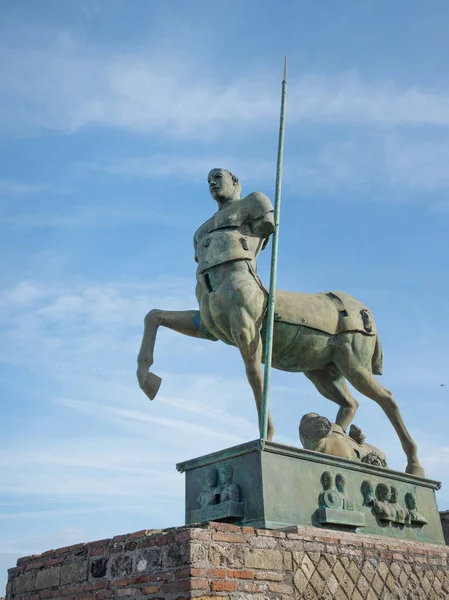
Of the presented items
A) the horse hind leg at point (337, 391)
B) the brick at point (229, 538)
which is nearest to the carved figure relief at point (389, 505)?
the horse hind leg at point (337, 391)

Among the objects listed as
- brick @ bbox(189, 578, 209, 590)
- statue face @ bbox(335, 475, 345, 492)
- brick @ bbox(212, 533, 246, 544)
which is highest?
statue face @ bbox(335, 475, 345, 492)

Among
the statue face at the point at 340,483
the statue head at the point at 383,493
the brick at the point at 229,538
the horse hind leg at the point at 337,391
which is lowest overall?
Answer: the brick at the point at 229,538

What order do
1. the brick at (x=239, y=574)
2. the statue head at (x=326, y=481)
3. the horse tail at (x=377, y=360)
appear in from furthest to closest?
the horse tail at (x=377, y=360) → the statue head at (x=326, y=481) → the brick at (x=239, y=574)

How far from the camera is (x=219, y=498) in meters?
6.28

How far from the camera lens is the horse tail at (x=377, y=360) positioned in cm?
857

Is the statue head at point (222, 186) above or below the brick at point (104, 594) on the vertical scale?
above

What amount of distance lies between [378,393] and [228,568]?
348cm

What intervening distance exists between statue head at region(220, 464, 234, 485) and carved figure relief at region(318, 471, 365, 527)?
0.84 m

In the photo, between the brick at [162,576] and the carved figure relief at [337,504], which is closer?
the brick at [162,576]

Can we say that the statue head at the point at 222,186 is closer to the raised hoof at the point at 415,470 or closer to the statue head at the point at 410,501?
the raised hoof at the point at 415,470

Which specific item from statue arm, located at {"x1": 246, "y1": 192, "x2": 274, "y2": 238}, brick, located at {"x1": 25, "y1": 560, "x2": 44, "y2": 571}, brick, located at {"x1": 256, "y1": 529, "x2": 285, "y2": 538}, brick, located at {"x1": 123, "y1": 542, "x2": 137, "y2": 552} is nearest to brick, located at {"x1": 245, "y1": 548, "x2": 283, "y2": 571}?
brick, located at {"x1": 256, "y1": 529, "x2": 285, "y2": 538}

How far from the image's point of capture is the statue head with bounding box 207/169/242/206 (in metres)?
8.07

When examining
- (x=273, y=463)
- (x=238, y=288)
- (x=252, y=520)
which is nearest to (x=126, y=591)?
(x=252, y=520)

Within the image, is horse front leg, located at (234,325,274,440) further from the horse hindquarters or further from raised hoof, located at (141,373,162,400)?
raised hoof, located at (141,373,162,400)
